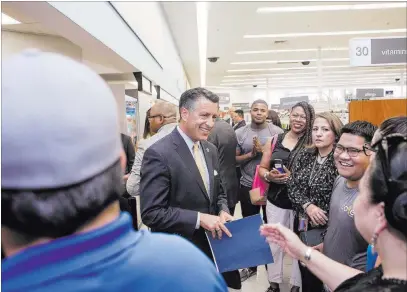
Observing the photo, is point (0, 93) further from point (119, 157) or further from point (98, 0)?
point (98, 0)

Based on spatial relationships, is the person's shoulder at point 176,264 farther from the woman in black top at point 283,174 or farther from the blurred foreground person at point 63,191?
the woman in black top at point 283,174

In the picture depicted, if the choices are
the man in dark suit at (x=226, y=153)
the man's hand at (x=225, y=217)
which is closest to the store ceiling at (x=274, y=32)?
the man in dark suit at (x=226, y=153)

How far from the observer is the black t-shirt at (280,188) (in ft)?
10.2

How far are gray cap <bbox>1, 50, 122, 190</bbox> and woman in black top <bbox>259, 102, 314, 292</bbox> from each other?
2587 mm

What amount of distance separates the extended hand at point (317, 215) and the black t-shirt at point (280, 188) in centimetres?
64

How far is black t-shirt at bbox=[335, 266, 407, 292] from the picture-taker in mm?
858

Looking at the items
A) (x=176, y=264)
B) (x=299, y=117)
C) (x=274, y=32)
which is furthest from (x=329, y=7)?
(x=176, y=264)

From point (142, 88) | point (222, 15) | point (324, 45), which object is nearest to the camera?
point (142, 88)

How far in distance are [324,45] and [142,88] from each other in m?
8.25

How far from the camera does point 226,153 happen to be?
3904mm

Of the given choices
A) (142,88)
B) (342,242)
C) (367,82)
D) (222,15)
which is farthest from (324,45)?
(367,82)

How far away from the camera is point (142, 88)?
4961mm

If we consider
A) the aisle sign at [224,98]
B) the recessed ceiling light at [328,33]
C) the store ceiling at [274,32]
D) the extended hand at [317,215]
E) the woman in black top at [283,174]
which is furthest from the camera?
the aisle sign at [224,98]

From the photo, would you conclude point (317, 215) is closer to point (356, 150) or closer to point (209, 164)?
point (356, 150)
